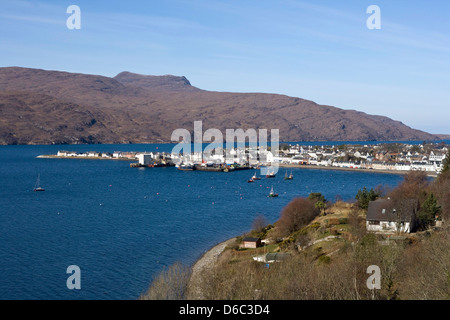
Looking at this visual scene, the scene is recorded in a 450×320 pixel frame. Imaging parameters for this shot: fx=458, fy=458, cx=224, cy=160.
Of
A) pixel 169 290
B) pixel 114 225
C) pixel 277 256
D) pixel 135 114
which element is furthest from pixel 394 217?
pixel 135 114

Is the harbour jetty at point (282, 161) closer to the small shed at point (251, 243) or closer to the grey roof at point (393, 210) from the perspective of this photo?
the grey roof at point (393, 210)

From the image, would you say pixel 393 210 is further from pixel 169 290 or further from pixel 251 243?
pixel 169 290

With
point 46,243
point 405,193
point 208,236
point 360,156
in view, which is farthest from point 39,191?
point 360,156

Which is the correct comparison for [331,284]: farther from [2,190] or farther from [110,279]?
[2,190]

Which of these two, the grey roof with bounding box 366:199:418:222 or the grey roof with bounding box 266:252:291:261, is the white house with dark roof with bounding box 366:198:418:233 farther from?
the grey roof with bounding box 266:252:291:261

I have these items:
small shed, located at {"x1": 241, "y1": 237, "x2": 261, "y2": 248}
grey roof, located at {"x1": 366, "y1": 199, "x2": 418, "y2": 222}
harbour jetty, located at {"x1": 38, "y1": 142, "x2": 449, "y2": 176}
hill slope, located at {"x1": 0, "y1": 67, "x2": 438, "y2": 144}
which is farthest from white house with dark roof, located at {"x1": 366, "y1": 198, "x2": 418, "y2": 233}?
hill slope, located at {"x1": 0, "y1": 67, "x2": 438, "y2": 144}

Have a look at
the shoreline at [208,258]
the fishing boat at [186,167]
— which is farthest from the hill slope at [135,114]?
the shoreline at [208,258]
